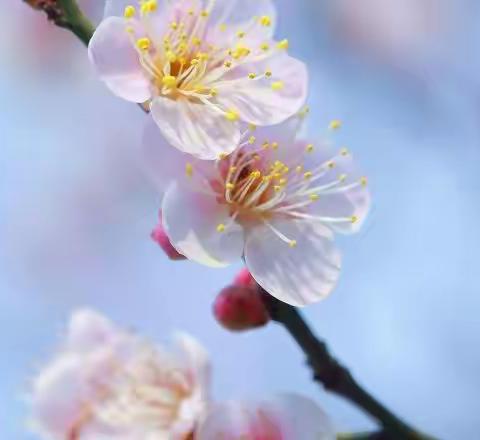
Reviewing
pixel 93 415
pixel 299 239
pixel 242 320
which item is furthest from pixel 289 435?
pixel 93 415

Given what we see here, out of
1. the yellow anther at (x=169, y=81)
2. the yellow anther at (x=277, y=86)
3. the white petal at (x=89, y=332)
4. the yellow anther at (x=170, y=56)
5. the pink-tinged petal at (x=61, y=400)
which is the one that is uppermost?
the yellow anther at (x=277, y=86)

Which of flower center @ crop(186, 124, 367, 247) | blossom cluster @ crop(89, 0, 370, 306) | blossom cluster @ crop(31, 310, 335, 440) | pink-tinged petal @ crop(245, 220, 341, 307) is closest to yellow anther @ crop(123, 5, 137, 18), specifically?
blossom cluster @ crop(89, 0, 370, 306)

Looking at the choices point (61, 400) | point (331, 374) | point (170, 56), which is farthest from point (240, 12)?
point (61, 400)

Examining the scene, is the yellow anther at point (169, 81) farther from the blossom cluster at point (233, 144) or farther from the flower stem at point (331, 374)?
the flower stem at point (331, 374)

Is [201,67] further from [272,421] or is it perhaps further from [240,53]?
[272,421]

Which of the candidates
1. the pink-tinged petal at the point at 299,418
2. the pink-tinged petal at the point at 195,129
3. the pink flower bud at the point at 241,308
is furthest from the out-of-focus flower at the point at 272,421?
the pink-tinged petal at the point at 195,129

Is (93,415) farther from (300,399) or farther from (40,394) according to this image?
(300,399)
